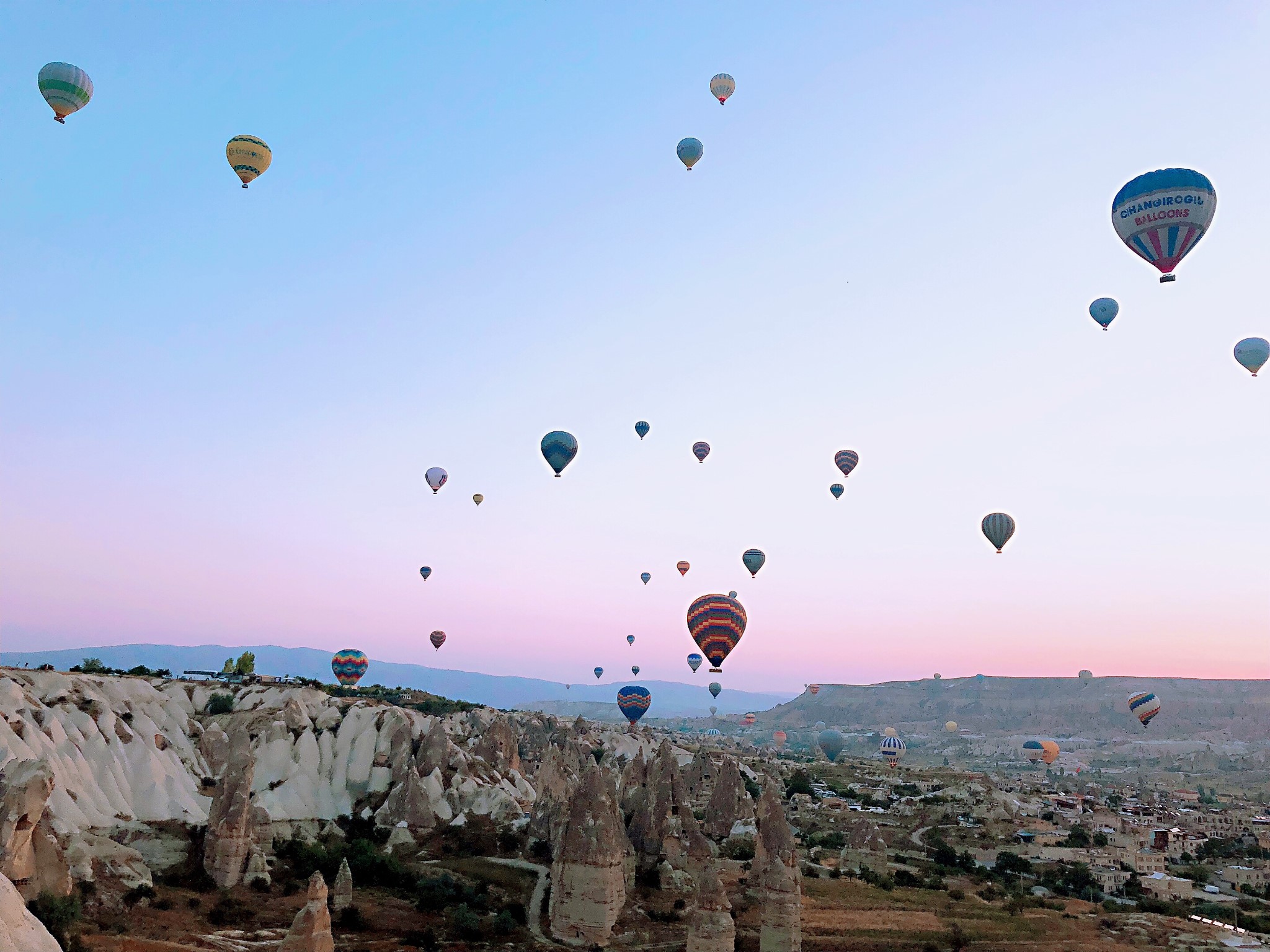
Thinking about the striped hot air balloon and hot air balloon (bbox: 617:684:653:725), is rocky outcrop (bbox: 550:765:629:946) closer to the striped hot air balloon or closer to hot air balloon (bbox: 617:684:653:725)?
the striped hot air balloon

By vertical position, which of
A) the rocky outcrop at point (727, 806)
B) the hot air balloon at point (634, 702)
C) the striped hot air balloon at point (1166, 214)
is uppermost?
the striped hot air balloon at point (1166, 214)

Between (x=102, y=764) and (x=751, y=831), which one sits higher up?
(x=102, y=764)

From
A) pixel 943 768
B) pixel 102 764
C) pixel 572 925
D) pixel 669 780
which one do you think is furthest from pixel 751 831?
pixel 943 768

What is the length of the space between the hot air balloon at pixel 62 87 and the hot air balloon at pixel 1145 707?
98.6m

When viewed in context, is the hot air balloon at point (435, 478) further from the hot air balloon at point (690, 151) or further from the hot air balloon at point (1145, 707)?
the hot air balloon at point (1145, 707)

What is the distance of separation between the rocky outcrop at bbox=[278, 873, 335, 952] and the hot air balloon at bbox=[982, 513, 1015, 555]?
42.2m

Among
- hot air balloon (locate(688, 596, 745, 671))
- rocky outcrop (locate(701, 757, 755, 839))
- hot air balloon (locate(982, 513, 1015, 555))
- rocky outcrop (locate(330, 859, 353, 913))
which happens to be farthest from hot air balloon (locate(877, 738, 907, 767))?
rocky outcrop (locate(330, 859, 353, 913))

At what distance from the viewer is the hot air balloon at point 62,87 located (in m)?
35.7

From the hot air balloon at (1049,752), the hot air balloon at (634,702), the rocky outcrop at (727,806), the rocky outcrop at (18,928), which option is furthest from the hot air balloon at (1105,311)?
the hot air balloon at (1049,752)

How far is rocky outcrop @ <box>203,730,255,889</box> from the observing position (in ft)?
101

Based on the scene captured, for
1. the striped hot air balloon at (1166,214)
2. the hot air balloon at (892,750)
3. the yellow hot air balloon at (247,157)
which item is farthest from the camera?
the hot air balloon at (892,750)

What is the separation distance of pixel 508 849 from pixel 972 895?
22.1m

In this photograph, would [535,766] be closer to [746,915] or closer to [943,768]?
[746,915]

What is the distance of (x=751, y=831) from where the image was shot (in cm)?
5012
